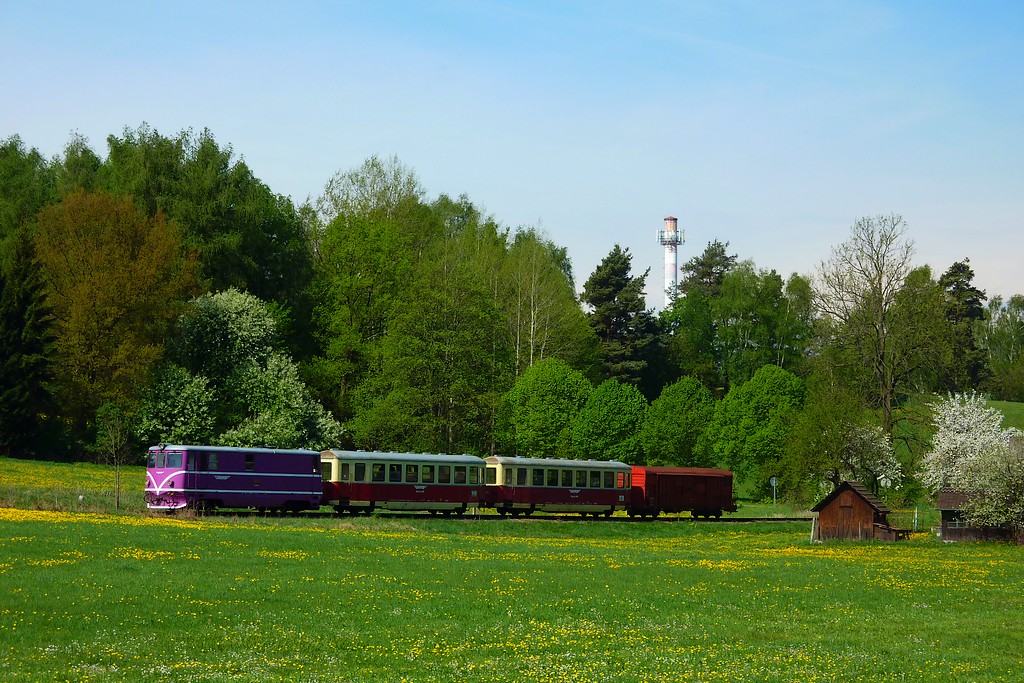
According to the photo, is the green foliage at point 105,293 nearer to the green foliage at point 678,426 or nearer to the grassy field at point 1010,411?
the green foliage at point 678,426

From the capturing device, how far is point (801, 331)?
124188 millimetres

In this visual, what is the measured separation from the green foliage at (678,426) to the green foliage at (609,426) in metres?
2.95

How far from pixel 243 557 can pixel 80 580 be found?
675cm

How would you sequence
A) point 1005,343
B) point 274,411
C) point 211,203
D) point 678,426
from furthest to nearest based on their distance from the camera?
point 1005,343 < point 678,426 < point 211,203 < point 274,411

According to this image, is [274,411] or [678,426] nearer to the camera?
[274,411]

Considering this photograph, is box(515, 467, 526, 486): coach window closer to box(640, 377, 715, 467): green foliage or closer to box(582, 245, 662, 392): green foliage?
box(640, 377, 715, 467): green foliage

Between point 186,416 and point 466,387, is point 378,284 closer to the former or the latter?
point 466,387

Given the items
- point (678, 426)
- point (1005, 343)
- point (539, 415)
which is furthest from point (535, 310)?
point (1005, 343)

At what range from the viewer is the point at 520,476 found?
6206 cm

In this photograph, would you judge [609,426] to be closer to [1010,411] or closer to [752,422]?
[752,422]

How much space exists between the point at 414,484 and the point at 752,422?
170 feet

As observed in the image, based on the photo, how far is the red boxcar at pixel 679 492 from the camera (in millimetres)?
66562

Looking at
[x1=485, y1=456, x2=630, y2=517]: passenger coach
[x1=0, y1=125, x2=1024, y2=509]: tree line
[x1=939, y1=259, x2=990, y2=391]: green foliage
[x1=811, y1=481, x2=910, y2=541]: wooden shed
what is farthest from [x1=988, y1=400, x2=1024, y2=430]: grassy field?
[x1=811, y1=481, x2=910, y2=541]: wooden shed

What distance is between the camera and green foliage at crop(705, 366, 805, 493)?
100062mm
